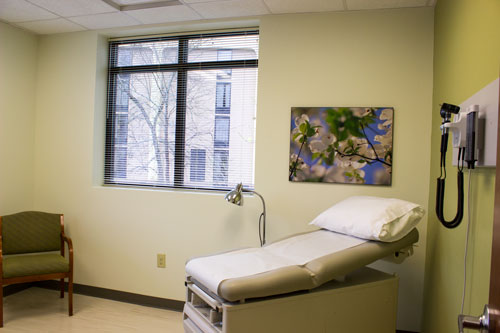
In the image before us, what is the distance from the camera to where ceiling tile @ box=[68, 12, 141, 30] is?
3035mm

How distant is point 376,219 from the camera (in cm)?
198

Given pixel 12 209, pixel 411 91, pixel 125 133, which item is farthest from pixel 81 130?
pixel 411 91

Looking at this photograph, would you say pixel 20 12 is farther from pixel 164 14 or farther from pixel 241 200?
pixel 241 200

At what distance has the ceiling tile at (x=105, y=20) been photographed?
3035 millimetres

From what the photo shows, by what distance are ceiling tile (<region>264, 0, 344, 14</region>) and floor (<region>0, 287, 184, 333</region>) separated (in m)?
2.51

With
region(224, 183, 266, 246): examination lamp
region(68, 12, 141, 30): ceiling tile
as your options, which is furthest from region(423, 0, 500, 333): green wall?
region(68, 12, 141, 30): ceiling tile

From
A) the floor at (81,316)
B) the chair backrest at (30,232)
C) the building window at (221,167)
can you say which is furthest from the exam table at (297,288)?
the chair backrest at (30,232)

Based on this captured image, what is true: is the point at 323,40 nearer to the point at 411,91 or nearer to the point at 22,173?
the point at 411,91

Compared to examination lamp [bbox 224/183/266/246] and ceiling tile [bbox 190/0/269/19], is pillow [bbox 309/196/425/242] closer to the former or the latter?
examination lamp [bbox 224/183/266/246]

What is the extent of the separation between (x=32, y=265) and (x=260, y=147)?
1974mm

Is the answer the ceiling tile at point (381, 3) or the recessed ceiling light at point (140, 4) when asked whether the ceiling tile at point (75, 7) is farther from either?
the ceiling tile at point (381, 3)

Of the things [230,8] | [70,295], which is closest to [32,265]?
[70,295]

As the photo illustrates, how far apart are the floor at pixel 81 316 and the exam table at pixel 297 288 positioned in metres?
1.03

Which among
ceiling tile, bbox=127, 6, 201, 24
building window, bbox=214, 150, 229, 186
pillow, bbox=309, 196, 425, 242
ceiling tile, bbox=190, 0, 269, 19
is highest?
ceiling tile, bbox=127, 6, 201, 24
